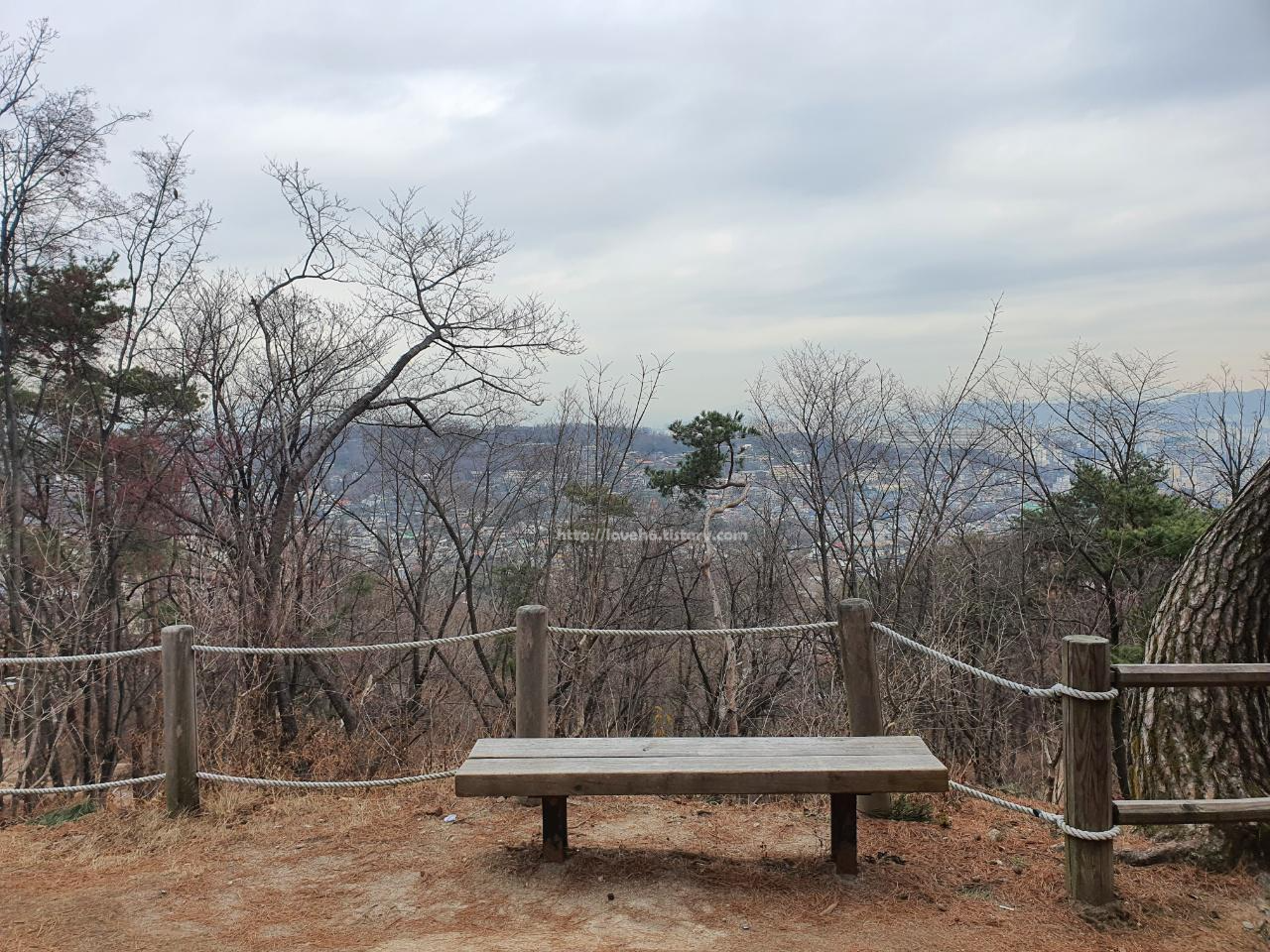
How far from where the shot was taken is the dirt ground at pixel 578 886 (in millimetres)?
3354

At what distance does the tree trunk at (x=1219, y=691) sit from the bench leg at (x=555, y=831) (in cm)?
260

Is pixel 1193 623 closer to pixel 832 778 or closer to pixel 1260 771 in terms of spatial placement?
pixel 1260 771

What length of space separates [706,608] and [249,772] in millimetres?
12828

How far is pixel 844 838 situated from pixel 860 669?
31.4 inches

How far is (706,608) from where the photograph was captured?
17.7 m

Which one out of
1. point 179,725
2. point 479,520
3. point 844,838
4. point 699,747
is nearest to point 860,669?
point 844,838

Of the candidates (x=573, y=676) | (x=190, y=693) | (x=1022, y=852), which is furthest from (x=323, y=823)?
(x=573, y=676)

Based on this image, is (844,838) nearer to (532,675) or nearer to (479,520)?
(532,675)

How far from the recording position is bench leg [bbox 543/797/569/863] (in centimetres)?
395

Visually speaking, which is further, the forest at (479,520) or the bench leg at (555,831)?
the forest at (479,520)

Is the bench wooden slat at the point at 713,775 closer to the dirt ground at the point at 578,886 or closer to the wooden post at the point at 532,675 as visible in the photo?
the dirt ground at the point at 578,886

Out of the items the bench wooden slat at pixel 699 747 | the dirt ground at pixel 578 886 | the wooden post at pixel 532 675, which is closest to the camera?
the dirt ground at pixel 578 886

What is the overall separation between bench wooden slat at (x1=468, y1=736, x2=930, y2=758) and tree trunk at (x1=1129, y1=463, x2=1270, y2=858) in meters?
1.21

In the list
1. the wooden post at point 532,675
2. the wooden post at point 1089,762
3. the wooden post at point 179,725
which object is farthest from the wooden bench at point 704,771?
the wooden post at point 179,725
